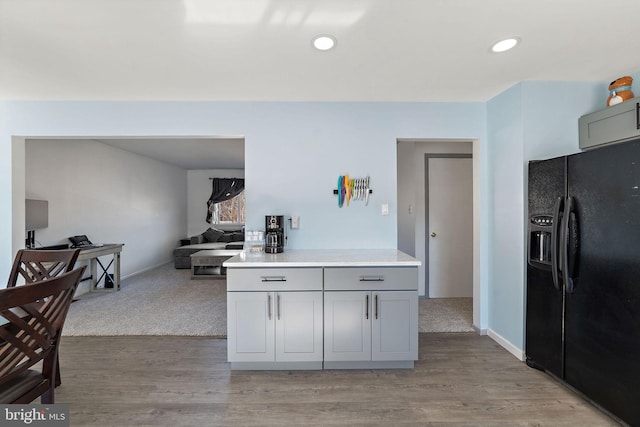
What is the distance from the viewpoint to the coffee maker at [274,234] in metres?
2.58

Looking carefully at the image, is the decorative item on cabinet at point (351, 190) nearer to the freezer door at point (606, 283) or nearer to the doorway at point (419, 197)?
the doorway at point (419, 197)

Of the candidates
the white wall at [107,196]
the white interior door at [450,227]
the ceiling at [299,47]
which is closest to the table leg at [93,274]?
the white wall at [107,196]

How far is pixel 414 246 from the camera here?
389cm

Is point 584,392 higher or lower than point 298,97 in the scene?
lower

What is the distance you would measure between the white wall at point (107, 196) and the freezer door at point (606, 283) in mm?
5871

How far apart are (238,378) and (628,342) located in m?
2.50

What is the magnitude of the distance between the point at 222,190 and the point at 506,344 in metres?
7.08

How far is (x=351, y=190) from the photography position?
9.21 ft

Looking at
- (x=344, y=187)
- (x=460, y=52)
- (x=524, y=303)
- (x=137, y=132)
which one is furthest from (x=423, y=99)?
(x=137, y=132)

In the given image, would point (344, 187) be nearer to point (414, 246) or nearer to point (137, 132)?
point (414, 246)

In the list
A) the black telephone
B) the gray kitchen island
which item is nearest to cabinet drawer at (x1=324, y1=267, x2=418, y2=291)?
the gray kitchen island

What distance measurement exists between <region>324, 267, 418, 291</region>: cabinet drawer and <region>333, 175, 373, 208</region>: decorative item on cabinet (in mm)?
862

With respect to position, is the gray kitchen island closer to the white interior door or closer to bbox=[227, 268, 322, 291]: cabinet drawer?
bbox=[227, 268, 322, 291]: cabinet drawer

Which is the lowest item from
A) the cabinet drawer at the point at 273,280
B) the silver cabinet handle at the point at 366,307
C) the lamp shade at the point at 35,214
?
the silver cabinet handle at the point at 366,307
